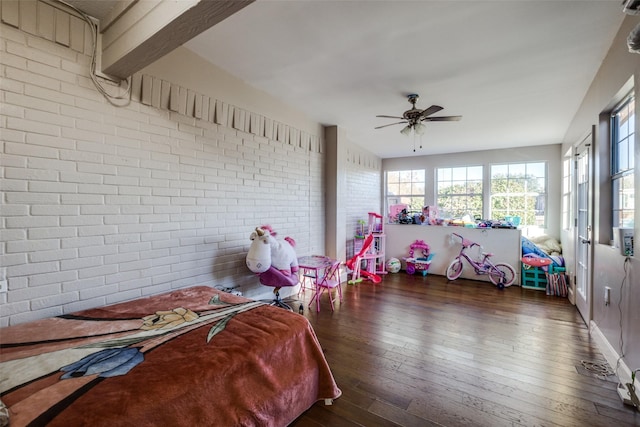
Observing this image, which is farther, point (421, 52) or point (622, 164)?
point (421, 52)

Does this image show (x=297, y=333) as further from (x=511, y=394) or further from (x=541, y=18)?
(x=541, y=18)

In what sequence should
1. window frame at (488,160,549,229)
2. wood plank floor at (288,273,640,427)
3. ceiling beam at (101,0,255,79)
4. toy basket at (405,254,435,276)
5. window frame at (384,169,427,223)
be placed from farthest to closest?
window frame at (384,169,427,223), window frame at (488,160,549,229), toy basket at (405,254,435,276), wood plank floor at (288,273,640,427), ceiling beam at (101,0,255,79)

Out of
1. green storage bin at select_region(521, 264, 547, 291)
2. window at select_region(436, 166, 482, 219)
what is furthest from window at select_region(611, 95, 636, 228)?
window at select_region(436, 166, 482, 219)

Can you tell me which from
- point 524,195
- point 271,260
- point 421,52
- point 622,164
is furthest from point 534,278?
point 271,260

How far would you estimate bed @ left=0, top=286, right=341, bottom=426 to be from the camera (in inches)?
44.9

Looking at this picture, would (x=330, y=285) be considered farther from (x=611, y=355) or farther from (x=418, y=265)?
(x=611, y=355)

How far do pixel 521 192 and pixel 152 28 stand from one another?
7.16 m

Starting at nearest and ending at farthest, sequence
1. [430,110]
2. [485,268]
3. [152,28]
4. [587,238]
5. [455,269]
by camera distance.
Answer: [152,28], [587,238], [430,110], [485,268], [455,269]

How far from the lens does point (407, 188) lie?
7.38 m

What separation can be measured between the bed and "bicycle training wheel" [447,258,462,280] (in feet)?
13.8

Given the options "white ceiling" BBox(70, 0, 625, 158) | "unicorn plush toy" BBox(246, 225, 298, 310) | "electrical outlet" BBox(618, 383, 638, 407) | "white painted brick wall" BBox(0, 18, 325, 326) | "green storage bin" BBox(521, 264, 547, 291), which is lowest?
"electrical outlet" BBox(618, 383, 638, 407)

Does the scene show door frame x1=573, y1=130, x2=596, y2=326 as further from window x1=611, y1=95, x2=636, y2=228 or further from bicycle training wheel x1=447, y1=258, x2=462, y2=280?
bicycle training wheel x1=447, y1=258, x2=462, y2=280

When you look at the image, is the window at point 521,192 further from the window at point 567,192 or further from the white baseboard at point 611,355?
the white baseboard at point 611,355

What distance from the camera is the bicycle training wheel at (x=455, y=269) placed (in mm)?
5332
